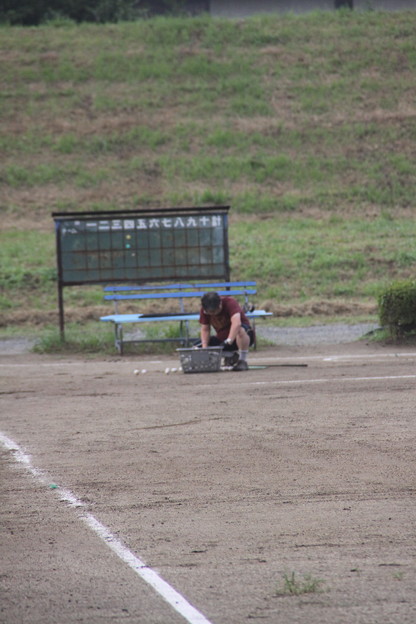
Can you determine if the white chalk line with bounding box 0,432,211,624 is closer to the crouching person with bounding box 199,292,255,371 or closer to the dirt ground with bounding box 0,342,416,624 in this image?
the dirt ground with bounding box 0,342,416,624

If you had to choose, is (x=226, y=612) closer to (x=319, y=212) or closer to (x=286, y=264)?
(x=286, y=264)

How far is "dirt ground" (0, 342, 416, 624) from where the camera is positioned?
4836 millimetres

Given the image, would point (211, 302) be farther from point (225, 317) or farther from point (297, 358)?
Result: point (297, 358)

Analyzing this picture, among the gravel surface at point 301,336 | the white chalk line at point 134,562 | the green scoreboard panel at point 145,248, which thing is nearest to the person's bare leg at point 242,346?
the gravel surface at point 301,336

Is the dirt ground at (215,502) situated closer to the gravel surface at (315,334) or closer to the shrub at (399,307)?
the shrub at (399,307)

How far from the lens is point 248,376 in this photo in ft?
46.1

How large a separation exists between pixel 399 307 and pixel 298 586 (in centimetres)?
1307

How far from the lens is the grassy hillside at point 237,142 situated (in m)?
28.0

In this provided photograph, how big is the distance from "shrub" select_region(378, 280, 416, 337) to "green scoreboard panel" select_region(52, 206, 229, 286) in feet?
10.2

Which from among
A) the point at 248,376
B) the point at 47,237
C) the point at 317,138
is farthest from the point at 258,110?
the point at 248,376

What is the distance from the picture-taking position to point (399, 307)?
17.6 m

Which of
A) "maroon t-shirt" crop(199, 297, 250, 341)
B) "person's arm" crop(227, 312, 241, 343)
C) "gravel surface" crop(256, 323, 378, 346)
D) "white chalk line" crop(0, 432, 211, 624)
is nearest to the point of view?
"white chalk line" crop(0, 432, 211, 624)

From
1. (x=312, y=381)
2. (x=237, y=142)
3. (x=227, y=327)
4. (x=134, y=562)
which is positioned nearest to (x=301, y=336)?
(x=227, y=327)

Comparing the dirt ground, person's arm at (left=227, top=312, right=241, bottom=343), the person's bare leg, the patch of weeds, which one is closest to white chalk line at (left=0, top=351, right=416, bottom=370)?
the person's bare leg
